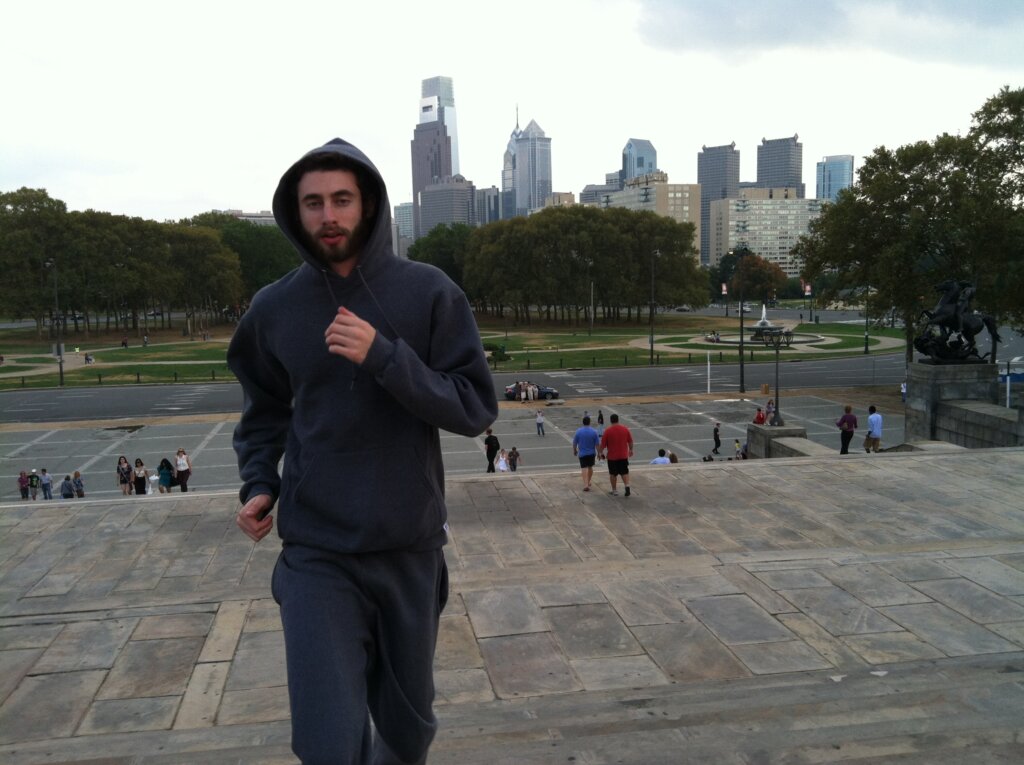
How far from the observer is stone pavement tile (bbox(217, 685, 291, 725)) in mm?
4594

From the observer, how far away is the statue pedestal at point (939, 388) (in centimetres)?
1750

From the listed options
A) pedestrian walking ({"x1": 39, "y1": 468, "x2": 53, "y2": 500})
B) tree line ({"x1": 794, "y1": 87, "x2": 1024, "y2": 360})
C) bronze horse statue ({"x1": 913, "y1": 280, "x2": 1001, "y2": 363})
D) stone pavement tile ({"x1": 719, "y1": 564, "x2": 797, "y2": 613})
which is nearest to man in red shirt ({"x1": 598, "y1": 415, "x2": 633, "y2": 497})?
stone pavement tile ({"x1": 719, "y1": 564, "x2": 797, "y2": 613})

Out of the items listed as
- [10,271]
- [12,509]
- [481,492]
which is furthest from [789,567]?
[10,271]

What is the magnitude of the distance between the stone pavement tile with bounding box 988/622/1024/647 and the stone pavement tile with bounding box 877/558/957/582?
38.1 inches

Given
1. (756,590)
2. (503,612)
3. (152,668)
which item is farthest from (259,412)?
(756,590)

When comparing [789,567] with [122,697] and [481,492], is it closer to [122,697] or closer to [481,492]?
[481,492]

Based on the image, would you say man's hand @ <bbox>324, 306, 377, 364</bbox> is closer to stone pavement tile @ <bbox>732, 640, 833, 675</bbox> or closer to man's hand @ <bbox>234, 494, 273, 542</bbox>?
man's hand @ <bbox>234, 494, 273, 542</bbox>

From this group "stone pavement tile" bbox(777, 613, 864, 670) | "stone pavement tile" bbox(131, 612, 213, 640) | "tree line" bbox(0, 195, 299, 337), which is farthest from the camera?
"tree line" bbox(0, 195, 299, 337)

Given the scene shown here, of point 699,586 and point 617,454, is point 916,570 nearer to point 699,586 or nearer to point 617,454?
point 699,586

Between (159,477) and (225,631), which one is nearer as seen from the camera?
(225,631)

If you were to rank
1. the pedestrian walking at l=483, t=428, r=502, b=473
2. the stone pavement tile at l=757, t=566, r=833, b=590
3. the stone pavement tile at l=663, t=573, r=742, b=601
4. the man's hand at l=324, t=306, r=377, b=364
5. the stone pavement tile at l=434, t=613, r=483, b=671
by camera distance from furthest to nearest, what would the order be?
the pedestrian walking at l=483, t=428, r=502, b=473 < the stone pavement tile at l=757, t=566, r=833, b=590 < the stone pavement tile at l=663, t=573, r=742, b=601 < the stone pavement tile at l=434, t=613, r=483, b=671 < the man's hand at l=324, t=306, r=377, b=364

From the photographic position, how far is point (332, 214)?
238cm

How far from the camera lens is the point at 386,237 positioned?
8.11ft

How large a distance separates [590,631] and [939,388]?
48.1 feet
